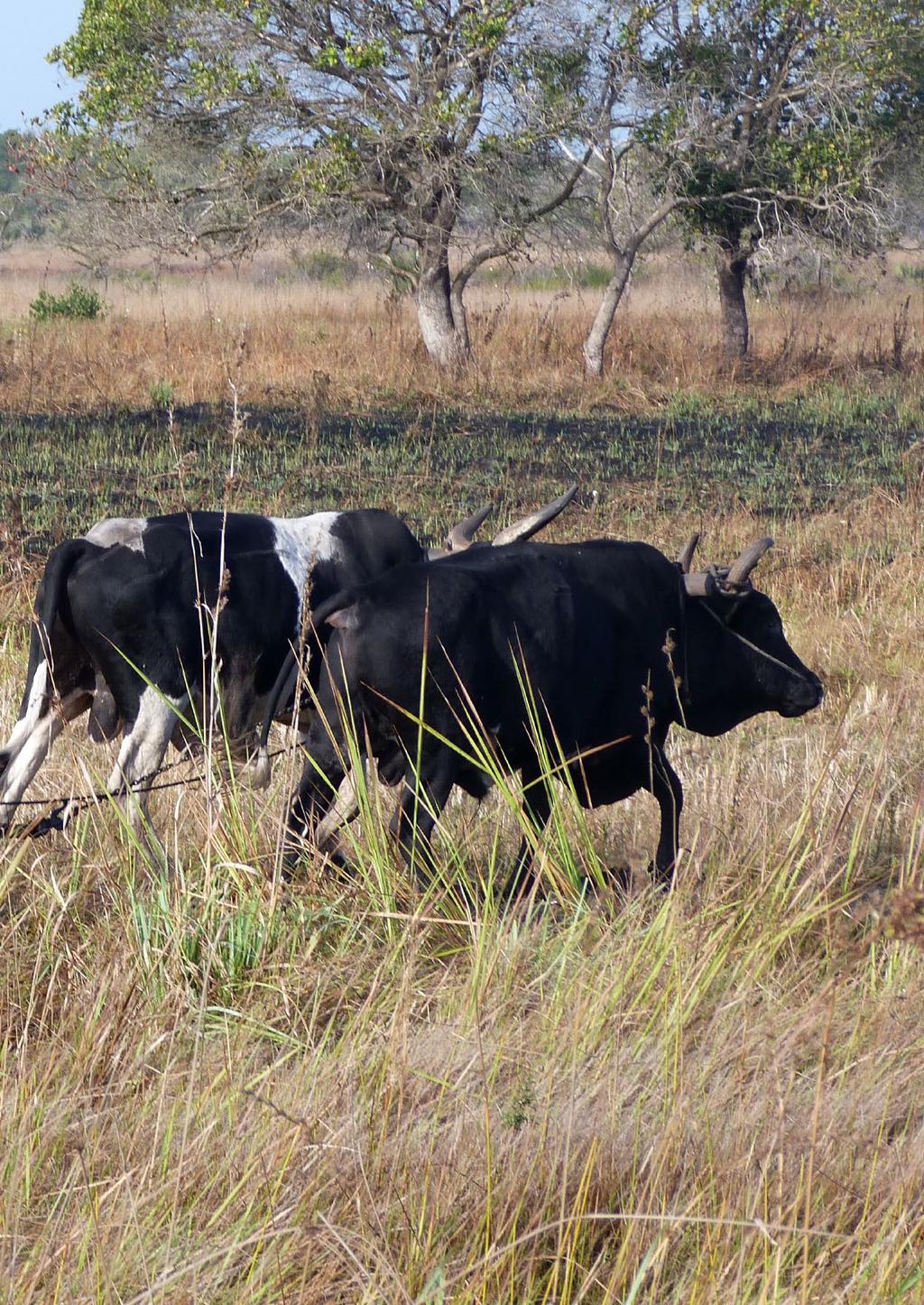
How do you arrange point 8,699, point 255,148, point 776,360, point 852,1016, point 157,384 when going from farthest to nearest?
point 776,360 < point 255,148 < point 157,384 < point 8,699 < point 852,1016

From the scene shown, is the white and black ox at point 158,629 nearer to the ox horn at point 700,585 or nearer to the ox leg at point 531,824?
the ox horn at point 700,585

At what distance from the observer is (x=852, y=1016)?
348 cm

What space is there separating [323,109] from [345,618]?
54.7ft

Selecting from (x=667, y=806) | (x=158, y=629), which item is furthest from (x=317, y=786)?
(x=667, y=806)

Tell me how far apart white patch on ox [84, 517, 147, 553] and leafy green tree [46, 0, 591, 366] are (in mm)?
14470

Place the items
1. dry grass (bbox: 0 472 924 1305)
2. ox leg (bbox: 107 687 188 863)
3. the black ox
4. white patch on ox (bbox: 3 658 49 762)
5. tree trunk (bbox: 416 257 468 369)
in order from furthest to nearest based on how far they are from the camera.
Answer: tree trunk (bbox: 416 257 468 369)
white patch on ox (bbox: 3 658 49 762)
ox leg (bbox: 107 687 188 863)
the black ox
dry grass (bbox: 0 472 924 1305)

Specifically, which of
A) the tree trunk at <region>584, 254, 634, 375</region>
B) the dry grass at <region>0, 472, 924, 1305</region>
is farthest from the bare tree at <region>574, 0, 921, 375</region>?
the dry grass at <region>0, 472, 924, 1305</region>

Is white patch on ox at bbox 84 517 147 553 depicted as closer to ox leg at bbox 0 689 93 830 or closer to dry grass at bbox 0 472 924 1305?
ox leg at bbox 0 689 93 830

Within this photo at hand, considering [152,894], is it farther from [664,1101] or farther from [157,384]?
[157,384]

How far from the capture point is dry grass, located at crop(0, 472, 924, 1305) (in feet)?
8.50

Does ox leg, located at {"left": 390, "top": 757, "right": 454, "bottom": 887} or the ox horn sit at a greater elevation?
the ox horn

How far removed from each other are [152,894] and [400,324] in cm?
2049

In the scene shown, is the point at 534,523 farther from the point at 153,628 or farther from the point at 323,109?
the point at 323,109

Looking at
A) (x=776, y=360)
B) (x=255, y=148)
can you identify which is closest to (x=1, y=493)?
(x=255, y=148)
